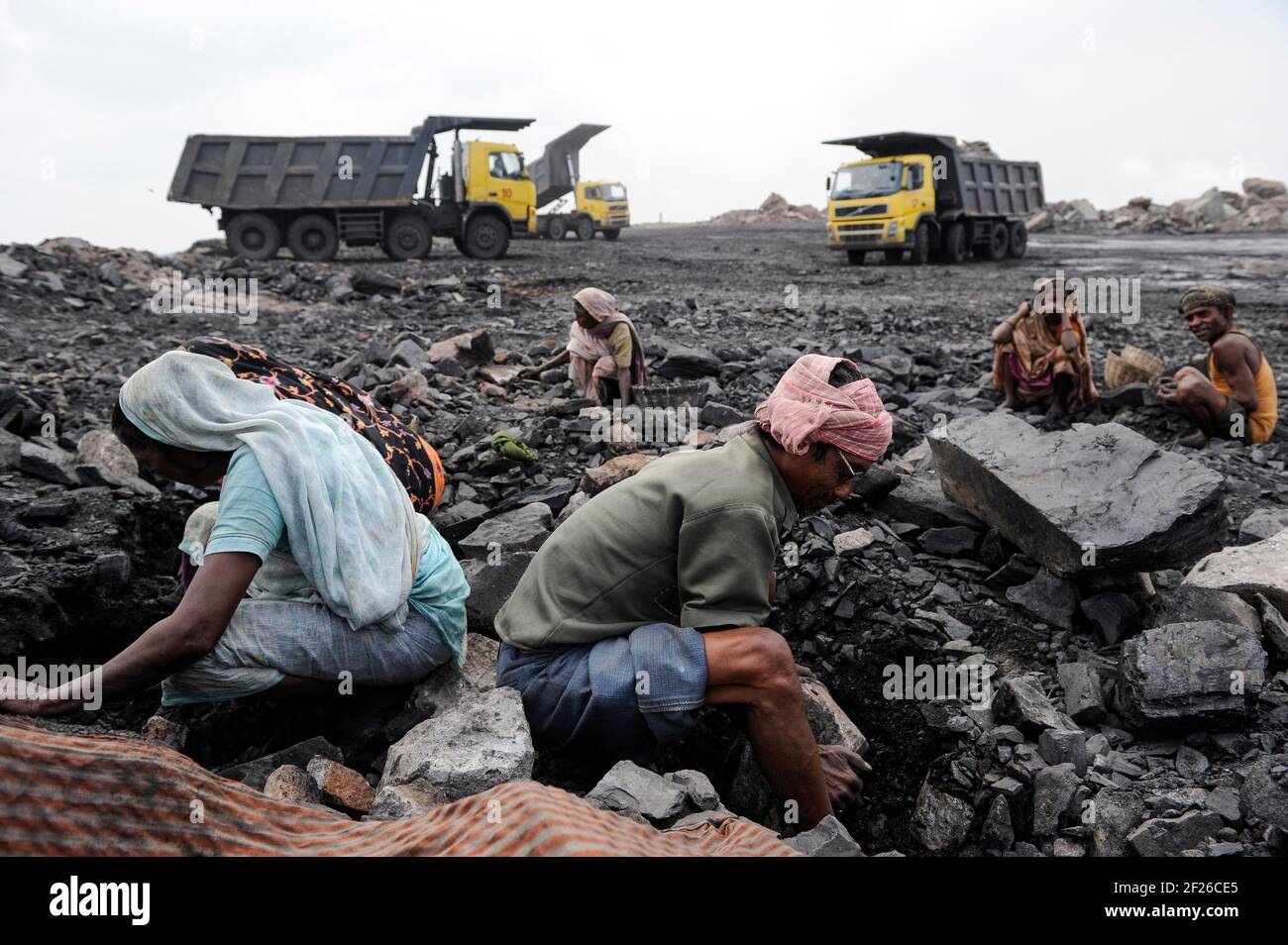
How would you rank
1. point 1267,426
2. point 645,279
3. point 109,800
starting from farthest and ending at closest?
point 645,279, point 1267,426, point 109,800

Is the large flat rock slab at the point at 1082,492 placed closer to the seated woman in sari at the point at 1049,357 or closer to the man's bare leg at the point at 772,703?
the man's bare leg at the point at 772,703

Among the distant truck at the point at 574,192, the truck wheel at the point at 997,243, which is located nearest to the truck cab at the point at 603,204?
the distant truck at the point at 574,192

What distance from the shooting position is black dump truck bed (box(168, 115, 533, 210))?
50.9 ft

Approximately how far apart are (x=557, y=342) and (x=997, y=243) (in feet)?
43.9

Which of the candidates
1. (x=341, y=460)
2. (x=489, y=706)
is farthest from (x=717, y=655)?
(x=341, y=460)

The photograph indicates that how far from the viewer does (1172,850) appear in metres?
2.28

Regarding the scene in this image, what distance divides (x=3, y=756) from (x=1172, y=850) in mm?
2528

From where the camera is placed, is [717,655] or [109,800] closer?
[109,800]

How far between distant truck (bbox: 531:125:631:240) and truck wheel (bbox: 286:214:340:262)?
26.8 ft

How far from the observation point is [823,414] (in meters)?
2.27

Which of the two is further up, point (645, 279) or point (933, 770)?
point (645, 279)

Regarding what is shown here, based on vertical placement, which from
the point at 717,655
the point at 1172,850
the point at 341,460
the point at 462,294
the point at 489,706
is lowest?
the point at 1172,850

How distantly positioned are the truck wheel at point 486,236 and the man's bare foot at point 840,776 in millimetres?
15886
